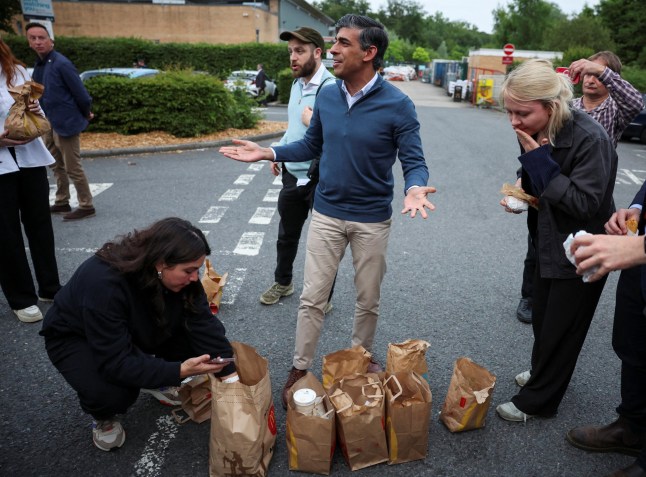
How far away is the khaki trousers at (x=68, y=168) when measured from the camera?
5941 millimetres

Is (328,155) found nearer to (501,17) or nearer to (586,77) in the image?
(586,77)

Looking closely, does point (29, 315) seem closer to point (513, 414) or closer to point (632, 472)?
point (513, 414)

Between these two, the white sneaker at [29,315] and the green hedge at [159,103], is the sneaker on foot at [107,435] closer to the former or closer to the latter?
the white sneaker at [29,315]

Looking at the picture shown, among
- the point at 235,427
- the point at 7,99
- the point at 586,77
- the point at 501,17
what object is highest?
the point at 501,17

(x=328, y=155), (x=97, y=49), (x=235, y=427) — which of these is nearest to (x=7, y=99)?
A: (x=328, y=155)

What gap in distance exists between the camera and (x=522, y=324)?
12.6ft

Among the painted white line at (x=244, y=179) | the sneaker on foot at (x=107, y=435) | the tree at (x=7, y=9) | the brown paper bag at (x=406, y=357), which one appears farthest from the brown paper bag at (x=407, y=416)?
the tree at (x=7, y=9)

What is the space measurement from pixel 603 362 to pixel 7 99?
4.58 meters

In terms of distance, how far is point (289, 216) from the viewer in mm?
3914

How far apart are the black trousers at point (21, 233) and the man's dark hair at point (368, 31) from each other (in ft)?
8.50

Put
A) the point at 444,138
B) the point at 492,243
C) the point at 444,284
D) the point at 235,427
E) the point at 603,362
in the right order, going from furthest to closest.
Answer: the point at 444,138, the point at 492,243, the point at 444,284, the point at 603,362, the point at 235,427

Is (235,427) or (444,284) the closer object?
(235,427)

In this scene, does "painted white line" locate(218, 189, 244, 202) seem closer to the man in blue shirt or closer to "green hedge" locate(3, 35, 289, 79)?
the man in blue shirt

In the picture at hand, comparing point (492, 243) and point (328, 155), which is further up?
point (328, 155)
